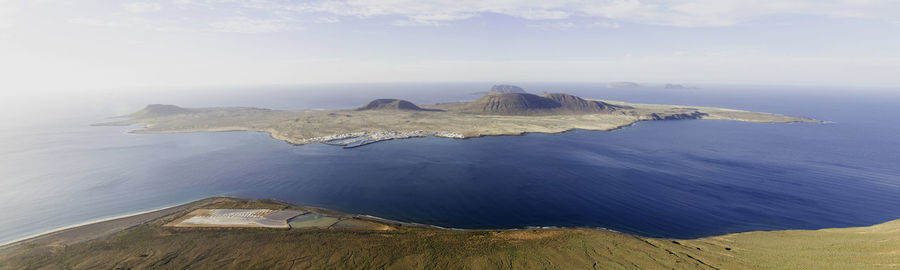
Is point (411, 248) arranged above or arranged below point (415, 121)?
below

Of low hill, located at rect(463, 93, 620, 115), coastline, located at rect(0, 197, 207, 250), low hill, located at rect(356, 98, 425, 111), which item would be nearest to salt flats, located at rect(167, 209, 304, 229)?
coastline, located at rect(0, 197, 207, 250)

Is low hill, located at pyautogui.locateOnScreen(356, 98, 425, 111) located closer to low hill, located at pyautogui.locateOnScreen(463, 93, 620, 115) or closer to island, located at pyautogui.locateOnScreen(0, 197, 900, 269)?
low hill, located at pyautogui.locateOnScreen(463, 93, 620, 115)

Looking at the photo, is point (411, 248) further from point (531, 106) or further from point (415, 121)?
point (531, 106)

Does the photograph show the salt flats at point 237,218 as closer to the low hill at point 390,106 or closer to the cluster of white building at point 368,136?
the cluster of white building at point 368,136

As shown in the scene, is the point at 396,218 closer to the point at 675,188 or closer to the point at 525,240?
the point at 525,240

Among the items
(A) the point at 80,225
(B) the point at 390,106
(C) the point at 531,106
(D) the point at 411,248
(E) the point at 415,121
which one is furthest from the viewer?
(B) the point at 390,106

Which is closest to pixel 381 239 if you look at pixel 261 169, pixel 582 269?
pixel 582 269

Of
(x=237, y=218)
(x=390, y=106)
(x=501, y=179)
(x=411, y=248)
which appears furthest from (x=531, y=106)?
(x=237, y=218)

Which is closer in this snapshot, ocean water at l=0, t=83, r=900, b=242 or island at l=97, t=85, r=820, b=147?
ocean water at l=0, t=83, r=900, b=242
